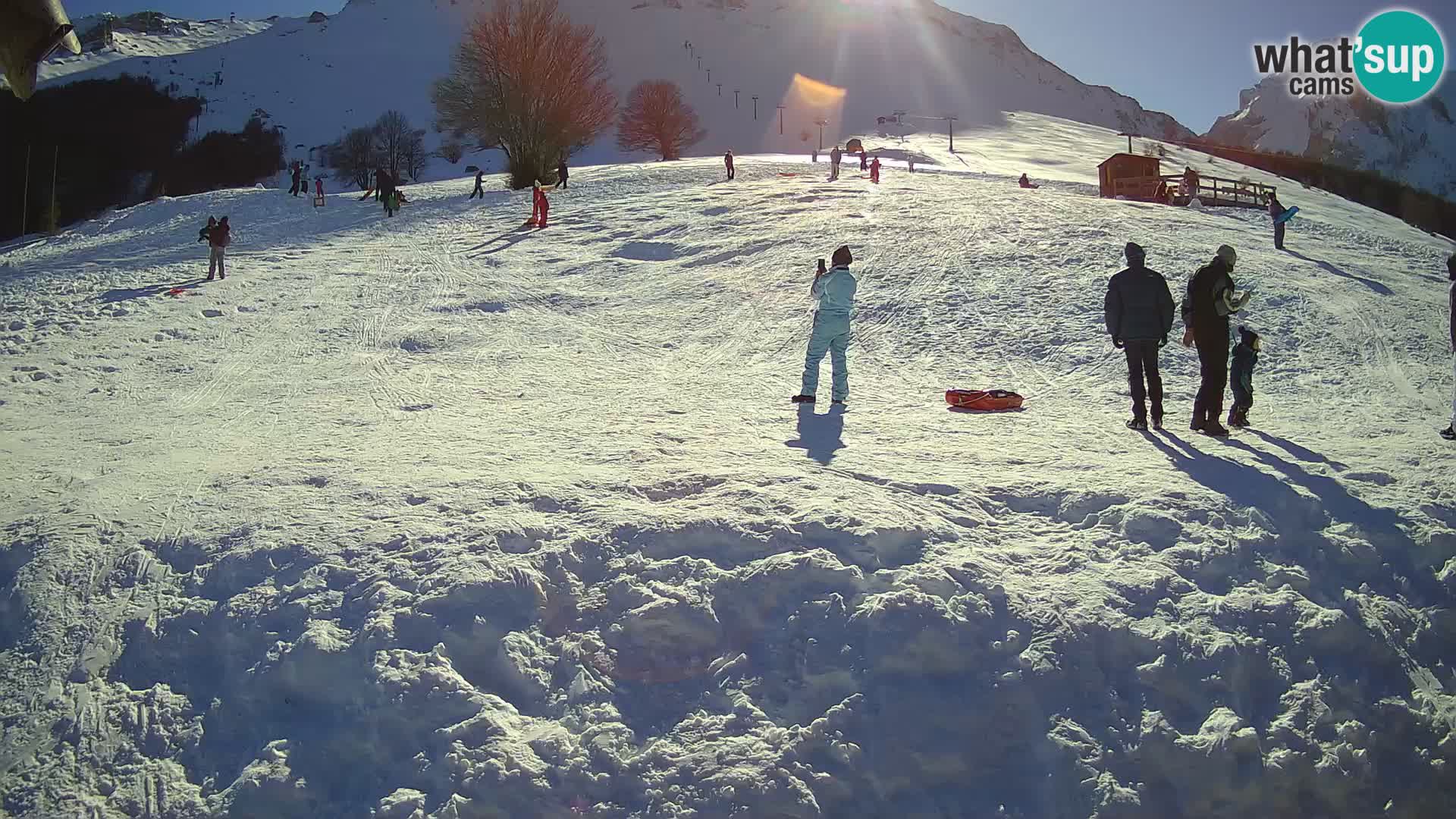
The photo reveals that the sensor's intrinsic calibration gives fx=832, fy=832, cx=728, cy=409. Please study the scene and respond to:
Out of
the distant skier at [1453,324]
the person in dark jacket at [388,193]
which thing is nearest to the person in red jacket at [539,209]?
the person in dark jacket at [388,193]

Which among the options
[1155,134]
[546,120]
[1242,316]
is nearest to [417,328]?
[1242,316]

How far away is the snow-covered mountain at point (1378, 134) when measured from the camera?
455ft

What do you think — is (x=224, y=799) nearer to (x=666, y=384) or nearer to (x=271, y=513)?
(x=271, y=513)

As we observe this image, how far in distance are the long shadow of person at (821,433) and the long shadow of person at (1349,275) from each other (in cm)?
1210

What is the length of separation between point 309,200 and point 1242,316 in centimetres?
2809

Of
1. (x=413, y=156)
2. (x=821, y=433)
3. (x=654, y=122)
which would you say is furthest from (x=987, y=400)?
(x=413, y=156)

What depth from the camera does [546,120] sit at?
3769 centimetres

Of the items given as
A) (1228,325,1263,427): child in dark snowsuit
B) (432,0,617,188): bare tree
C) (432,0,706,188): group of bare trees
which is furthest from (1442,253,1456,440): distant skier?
(432,0,617,188): bare tree

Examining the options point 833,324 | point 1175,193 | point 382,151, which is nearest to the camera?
point 833,324

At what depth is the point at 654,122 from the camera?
68.8 metres

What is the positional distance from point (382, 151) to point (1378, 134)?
17021 cm

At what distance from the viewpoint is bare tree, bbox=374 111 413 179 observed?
78250mm

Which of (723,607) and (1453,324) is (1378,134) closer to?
(1453,324)

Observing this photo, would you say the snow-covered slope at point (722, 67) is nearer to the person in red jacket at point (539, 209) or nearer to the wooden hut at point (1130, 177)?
the wooden hut at point (1130, 177)
